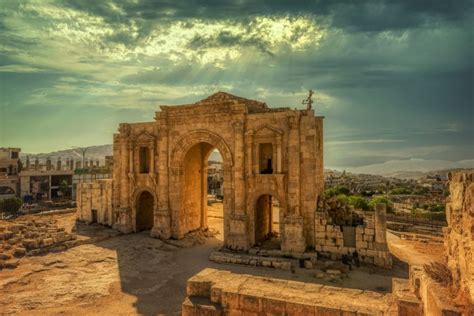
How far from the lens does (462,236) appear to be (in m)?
4.56

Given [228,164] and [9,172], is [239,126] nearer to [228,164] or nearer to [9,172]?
[228,164]

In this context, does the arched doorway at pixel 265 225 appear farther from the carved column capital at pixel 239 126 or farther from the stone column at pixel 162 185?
the stone column at pixel 162 185

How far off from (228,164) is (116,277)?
25.8 feet

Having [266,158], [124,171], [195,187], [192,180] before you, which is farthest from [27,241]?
[266,158]

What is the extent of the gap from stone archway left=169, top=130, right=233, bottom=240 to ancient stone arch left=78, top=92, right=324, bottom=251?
56mm

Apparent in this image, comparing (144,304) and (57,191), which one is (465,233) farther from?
(57,191)

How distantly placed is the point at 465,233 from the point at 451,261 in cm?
89

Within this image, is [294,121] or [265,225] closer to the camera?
[294,121]

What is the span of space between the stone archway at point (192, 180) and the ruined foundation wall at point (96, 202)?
5.24 metres

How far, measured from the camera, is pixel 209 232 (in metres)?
21.5

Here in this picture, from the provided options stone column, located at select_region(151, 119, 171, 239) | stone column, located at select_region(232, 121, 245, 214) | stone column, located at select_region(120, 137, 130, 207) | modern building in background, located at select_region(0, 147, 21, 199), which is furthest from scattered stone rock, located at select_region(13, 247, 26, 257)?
modern building in background, located at select_region(0, 147, 21, 199)

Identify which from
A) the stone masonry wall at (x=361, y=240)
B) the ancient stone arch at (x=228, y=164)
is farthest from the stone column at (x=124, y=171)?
the stone masonry wall at (x=361, y=240)

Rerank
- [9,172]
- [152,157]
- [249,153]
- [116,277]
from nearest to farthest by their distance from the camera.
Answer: [116,277]
[249,153]
[152,157]
[9,172]

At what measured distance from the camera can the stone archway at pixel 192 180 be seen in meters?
17.6
